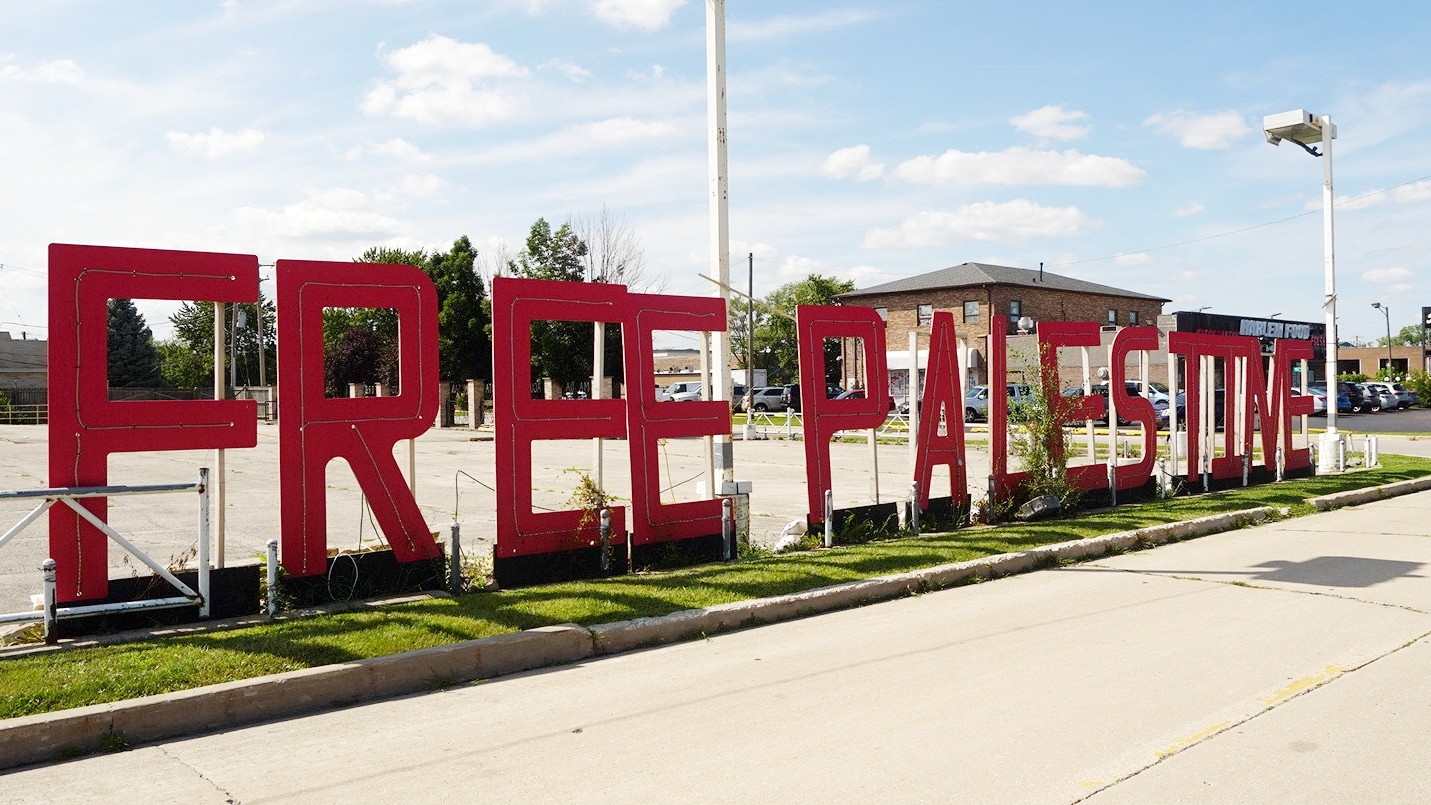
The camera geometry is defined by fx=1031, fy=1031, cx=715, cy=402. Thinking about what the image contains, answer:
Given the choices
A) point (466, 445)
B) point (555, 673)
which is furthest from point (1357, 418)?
point (555, 673)

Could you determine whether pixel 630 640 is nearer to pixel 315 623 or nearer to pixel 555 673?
pixel 555 673

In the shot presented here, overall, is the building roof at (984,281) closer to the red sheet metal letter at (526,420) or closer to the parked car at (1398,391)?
the parked car at (1398,391)

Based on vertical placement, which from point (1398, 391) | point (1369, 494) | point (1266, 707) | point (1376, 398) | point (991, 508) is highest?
point (1398, 391)

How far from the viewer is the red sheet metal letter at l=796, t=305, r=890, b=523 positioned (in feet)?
38.2

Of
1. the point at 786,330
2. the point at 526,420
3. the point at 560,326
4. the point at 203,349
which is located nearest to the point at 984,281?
the point at 560,326

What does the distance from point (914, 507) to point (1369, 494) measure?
9451 mm

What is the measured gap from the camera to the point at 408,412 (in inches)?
351

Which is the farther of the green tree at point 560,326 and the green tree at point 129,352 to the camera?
the green tree at point 129,352

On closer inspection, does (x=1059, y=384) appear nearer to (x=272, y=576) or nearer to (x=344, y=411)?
(x=344, y=411)

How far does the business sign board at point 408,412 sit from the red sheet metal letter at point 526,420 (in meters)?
0.01

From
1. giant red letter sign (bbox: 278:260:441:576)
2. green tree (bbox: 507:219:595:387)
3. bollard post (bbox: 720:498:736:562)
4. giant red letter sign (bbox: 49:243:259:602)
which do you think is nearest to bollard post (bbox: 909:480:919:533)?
bollard post (bbox: 720:498:736:562)

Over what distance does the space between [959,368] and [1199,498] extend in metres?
5.33

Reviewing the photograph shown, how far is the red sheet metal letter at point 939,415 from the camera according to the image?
12.7m

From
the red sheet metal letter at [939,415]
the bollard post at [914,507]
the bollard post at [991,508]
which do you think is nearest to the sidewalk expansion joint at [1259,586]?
the bollard post at [914,507]
